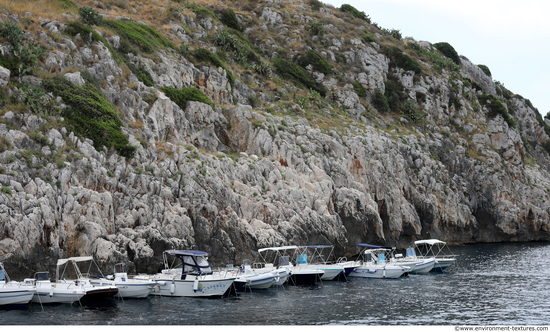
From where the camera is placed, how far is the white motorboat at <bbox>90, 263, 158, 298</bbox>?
34375mm

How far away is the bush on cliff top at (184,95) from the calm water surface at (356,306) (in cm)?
3304

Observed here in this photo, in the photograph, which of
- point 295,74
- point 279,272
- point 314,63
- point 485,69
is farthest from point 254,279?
point 485,69

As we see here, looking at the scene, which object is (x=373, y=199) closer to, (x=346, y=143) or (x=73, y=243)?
(x=346, y=143)

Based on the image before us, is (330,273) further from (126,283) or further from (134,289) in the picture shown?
(126,283)

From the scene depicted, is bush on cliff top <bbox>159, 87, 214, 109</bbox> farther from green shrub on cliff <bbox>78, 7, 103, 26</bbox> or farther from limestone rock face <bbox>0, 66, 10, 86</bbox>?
limestone rock face <bbox>0, 66, 10, 86</bbox>

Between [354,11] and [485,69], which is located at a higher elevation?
[354,11]

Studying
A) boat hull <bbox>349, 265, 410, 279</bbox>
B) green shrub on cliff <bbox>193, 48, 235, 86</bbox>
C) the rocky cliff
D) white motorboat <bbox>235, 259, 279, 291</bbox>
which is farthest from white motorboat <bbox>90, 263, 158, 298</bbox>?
green shrub on cliff <bbox>193, 48, 235, 86</bbox>

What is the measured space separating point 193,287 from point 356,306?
45.1 feet

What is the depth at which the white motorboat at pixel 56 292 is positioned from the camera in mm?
31359

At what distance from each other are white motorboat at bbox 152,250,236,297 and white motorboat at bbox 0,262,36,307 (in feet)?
32.5

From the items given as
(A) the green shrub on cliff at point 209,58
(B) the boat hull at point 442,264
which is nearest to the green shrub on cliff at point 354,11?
(A) the green shrub on cliff at point 209,58

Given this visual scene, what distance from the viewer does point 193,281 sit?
36719 mm

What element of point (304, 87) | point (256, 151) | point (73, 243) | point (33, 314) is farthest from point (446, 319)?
point (304, 87)

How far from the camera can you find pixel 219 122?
65.9 m
